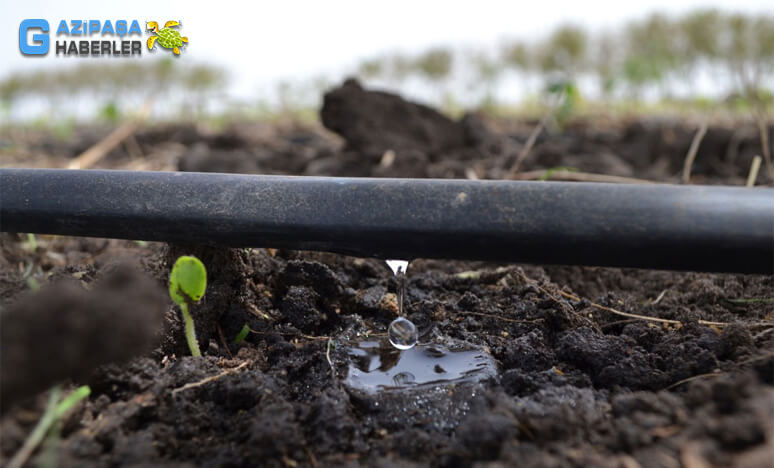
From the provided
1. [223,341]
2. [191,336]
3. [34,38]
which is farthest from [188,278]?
[34,38]

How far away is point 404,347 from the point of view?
111 centimetres

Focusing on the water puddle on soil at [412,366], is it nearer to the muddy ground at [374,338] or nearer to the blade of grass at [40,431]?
the muddy ground at [374,338]

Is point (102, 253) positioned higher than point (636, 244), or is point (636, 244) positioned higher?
point (636, 244)

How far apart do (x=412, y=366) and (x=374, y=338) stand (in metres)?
0.13

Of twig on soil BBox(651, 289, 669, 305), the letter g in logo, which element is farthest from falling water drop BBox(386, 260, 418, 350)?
the letter g in logo

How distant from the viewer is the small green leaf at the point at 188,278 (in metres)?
0.96

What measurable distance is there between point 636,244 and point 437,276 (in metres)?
0.73

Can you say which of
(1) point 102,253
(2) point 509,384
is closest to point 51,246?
(1) point 102,253

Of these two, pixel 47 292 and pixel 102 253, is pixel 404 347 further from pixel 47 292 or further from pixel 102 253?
pixel 102 253

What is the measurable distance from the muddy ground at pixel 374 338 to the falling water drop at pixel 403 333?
7 centimetres

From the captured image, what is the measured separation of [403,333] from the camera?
3.60ft

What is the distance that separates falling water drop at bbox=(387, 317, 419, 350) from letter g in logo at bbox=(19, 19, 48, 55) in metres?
2.22

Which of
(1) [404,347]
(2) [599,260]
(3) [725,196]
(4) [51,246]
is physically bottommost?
(4) [51,246]

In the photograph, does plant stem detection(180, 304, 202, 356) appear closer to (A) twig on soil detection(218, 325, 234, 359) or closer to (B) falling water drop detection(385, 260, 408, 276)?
(A) twig on soil detection(218, 325, 234, 359)
